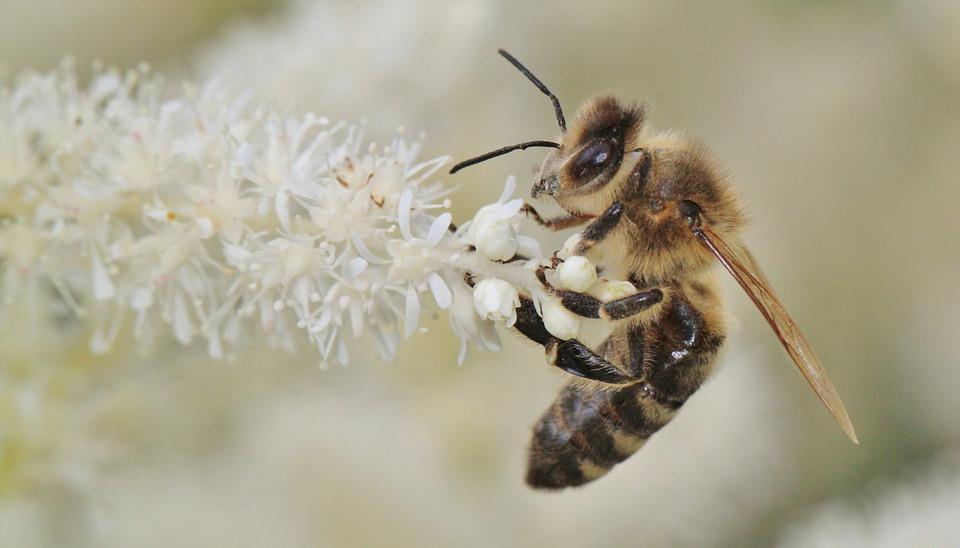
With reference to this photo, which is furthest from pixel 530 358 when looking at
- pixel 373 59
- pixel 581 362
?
pixel 581 362

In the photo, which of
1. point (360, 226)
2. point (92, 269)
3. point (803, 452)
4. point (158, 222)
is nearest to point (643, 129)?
point (360, 226)

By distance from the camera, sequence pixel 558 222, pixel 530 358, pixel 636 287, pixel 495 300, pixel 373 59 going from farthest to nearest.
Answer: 1. pixel 530 358
2. pixel 373 59
3. pixel 558 222
4. pixel 636 287
5. pixel 495 300

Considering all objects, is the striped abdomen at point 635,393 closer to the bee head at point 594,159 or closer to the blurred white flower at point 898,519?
the bee head at point 594,159

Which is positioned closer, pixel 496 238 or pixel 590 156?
pixel 496 238

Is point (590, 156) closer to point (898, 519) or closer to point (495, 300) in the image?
point (495, 300)

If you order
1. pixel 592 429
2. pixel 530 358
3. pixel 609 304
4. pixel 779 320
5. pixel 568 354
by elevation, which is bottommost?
pixel 530 358

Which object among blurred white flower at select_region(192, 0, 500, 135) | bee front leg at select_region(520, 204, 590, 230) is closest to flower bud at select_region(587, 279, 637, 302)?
bee front leg at select_region(520, 204, 590, 230)

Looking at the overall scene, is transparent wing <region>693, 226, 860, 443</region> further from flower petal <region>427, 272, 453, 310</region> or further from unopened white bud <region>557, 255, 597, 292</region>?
flower petal <region>427, 272, 453, 310</region>
